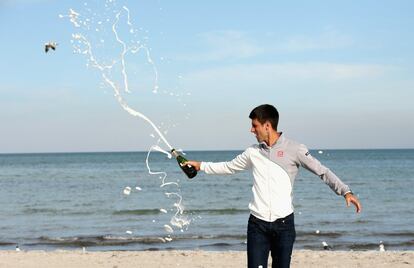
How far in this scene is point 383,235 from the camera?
17.2 m

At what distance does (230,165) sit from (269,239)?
1.97 feet

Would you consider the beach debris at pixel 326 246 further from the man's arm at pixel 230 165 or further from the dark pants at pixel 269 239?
the dark pants at pixel 269 239

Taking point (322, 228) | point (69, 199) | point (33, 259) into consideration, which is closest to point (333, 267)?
point (33, 259)

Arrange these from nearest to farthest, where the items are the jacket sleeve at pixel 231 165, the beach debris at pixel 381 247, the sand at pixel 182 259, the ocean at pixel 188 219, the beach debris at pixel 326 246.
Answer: the jacket sleeve at pixel 231 165, the sand at pixel 182 259, the beach debris at pixel 381 247, the beach debris at pixel 326 246, the ocean at pixel 188 219

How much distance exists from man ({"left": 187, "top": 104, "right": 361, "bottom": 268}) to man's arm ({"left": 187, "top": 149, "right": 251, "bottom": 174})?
0.10 meters

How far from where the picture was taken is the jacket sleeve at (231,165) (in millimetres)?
5133

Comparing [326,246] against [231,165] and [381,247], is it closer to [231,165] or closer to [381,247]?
[381,247]

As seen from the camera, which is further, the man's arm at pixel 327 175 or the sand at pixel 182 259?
the sand at pixel 182 259

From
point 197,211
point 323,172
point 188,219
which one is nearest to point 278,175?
point 323,172

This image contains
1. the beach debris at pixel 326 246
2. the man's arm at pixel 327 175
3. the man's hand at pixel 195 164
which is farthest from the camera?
the beach debris at pixel 326 246

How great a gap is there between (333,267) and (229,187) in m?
25.5

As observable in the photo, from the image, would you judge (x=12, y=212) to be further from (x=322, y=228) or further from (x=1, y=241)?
(x=322, y=228)

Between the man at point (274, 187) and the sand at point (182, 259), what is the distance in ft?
20.5

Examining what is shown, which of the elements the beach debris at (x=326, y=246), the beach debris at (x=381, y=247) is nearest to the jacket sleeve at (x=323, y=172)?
the beach debris at (x=381, y=247)
